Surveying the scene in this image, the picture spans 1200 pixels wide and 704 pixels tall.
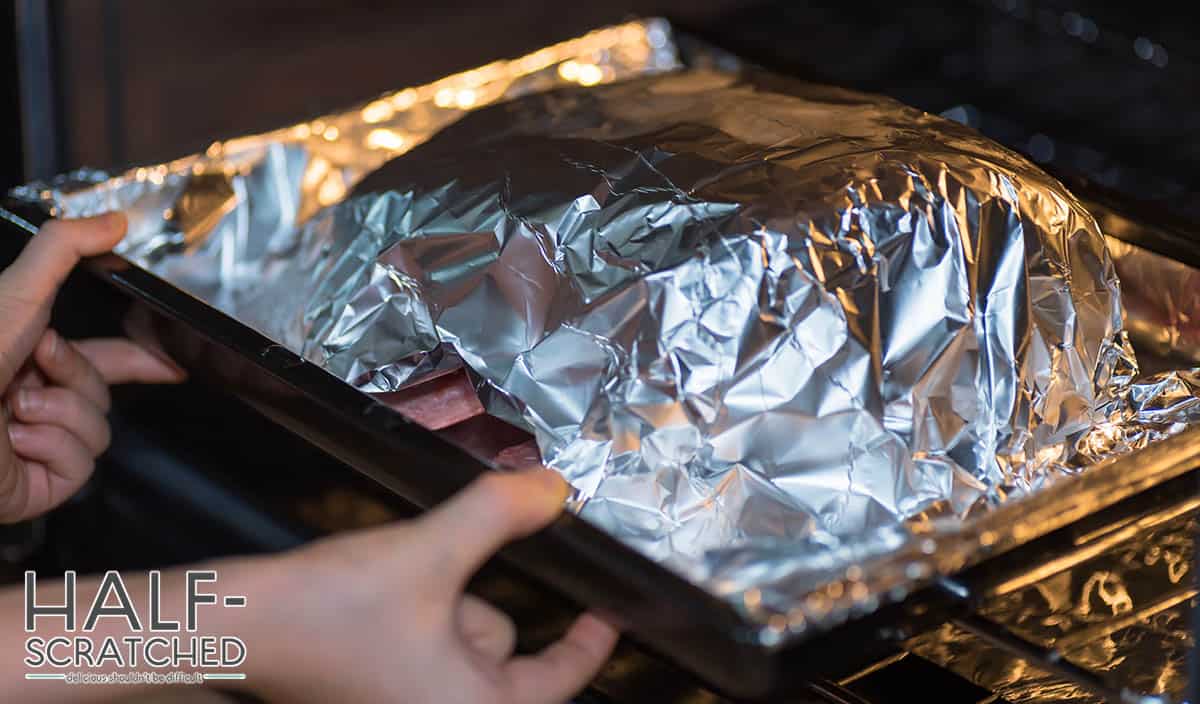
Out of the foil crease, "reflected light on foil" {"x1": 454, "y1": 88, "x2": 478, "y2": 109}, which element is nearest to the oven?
the foil crease

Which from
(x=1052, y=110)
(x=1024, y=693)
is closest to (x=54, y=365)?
(x=1024, y=693)

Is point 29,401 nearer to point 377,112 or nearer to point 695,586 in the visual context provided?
point 377,112

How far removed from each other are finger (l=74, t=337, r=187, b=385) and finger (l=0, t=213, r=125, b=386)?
5.3 inches

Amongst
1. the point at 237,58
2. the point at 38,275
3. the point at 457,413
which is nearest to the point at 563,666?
the point at 457,413

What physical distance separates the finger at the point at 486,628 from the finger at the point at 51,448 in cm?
39

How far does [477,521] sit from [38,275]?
1.33ft

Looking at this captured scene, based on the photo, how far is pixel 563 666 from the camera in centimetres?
71

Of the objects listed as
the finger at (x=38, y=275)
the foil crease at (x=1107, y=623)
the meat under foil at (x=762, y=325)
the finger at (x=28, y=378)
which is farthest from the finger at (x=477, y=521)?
the finger at (x=28, y=378)

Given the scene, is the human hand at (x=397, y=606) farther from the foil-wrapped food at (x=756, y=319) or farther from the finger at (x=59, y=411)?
the finger at (x=59, y=411)

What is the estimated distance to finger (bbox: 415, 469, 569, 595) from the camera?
0.65 meters

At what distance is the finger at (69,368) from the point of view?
985mm

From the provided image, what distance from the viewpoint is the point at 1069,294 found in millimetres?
852

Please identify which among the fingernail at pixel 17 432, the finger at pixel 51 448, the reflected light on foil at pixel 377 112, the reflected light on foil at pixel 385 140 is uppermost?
the reflected light on foil at pixel 377 112

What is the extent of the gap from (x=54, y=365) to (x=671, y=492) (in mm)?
467
